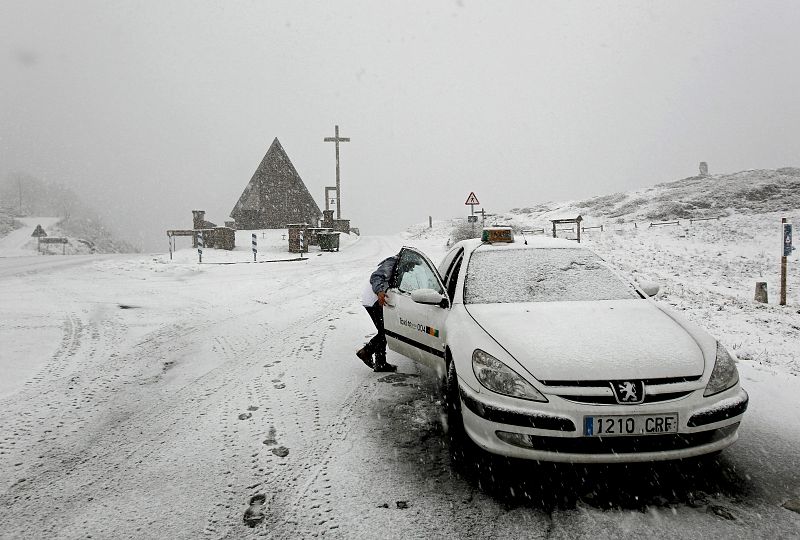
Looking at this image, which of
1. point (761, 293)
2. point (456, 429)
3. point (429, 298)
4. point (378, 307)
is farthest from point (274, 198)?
point (456, 429)

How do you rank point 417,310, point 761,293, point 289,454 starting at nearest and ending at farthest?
point 289,454 < point 417,310 < point 761,293

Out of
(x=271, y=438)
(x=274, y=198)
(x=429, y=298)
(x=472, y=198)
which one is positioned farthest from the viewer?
(x=274, y=198)

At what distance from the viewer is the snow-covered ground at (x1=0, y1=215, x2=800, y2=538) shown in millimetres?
2600

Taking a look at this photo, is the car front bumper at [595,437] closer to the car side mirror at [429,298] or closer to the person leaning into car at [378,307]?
the car side mirror at [429,298]

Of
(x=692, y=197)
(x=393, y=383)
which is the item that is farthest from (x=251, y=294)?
(x=692, y=197)

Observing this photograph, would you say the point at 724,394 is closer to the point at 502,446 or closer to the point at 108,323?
the point at 502,446

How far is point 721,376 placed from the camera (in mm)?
2934

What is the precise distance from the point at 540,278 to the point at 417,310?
1173mm

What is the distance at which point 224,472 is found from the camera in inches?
124

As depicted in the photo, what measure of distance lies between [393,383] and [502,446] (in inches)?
94.5

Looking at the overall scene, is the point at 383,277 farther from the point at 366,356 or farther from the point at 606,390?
the point at 606,390

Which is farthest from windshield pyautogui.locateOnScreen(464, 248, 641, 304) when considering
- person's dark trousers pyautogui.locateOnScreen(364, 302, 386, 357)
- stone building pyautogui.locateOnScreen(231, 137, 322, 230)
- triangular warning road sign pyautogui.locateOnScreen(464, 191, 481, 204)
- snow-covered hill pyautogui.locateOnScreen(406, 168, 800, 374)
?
stone building pyautogui.locateOnScreen(231, 137, 322, 230)

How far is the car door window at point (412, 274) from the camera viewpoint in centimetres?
488

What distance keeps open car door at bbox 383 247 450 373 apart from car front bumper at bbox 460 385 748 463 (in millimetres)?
1309
